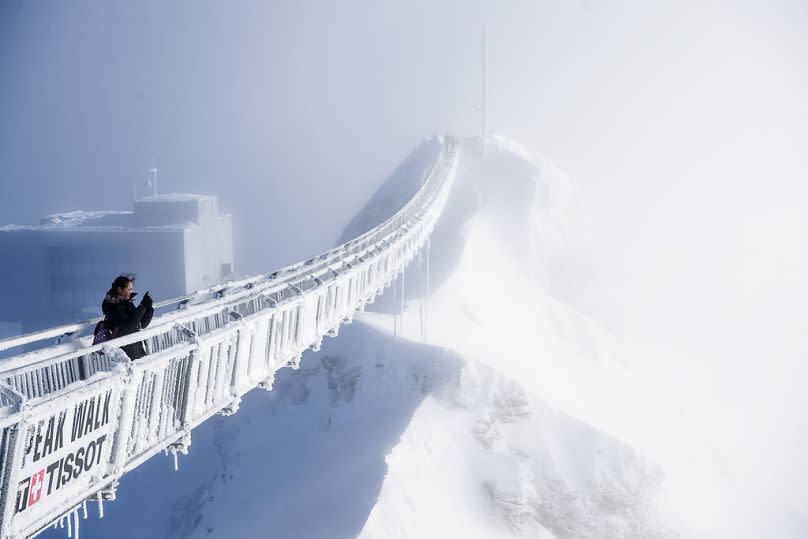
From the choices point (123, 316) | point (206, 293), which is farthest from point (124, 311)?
point (206, 293)

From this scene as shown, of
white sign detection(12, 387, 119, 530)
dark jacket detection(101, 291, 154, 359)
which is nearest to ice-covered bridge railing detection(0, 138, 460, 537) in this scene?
white sign detection(12, 387, 119, 530)

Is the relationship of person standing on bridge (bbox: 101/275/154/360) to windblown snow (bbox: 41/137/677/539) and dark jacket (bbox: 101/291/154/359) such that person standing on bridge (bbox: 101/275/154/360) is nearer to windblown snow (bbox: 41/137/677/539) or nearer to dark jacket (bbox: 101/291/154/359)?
dark jacket (bbox: 101/291/154/359)

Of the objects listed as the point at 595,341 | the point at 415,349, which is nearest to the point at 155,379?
the point at 415,349

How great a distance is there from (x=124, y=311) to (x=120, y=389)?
1144 mm

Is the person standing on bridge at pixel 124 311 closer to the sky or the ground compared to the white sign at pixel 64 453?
closer to the sky

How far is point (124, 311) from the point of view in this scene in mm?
8469

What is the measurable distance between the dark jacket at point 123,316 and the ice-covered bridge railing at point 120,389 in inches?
9.3

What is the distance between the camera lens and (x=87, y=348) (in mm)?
7598

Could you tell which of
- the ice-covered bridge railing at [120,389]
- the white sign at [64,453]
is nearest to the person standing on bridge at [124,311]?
the ice-covered bridge railing at [120,389]

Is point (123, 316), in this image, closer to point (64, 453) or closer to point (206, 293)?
point (64, 453)

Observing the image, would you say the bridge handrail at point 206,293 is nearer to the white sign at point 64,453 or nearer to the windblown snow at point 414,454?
the white sign at point 64,453

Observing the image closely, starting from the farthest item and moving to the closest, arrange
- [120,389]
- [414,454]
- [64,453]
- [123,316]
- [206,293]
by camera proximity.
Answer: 1. [414,454]
2. [206,293]
3. [123,316]
4. [120,389]
5. [64,453]

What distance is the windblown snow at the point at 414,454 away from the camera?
26.2 m

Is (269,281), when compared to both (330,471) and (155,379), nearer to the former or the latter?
(155,379)
